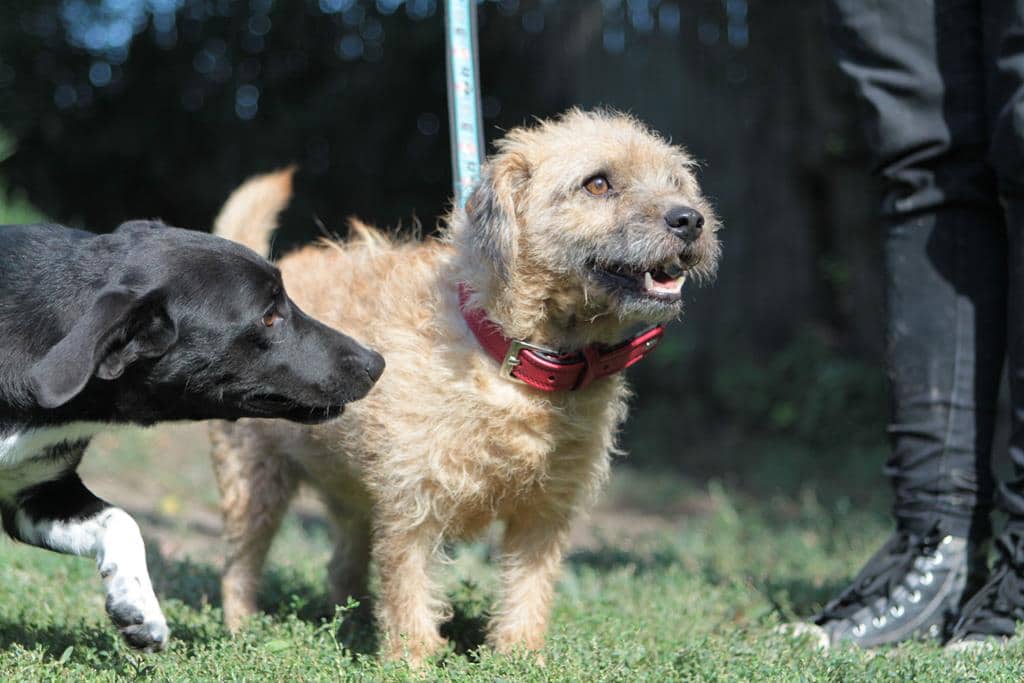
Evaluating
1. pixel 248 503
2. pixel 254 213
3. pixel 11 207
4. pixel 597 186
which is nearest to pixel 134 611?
pixel 248 503

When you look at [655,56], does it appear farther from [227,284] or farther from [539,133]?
[227,284]

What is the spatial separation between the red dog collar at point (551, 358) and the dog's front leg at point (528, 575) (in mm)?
459

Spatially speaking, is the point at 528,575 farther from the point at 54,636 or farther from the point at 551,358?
the point at 54,636

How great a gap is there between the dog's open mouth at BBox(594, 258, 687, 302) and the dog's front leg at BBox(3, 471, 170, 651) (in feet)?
4.94

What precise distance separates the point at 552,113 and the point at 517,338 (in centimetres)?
683

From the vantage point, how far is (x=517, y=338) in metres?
3.38

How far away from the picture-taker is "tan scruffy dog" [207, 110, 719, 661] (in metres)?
3.33

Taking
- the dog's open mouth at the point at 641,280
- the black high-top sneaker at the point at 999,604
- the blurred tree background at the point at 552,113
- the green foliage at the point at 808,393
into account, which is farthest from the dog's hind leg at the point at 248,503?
the green foliage at the point at 808,393

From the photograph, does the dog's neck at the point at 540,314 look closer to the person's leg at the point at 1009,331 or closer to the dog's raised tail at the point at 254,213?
the person's leg at the point at 1009,331

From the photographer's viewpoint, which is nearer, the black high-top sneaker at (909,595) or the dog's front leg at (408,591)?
the dog's front leg at (408,591)

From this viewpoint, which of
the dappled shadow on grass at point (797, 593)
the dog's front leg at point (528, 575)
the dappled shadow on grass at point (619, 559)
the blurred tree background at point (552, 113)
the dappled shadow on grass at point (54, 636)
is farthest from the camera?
the blurred tree background at point (552, 113)

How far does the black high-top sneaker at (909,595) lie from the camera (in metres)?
3.68

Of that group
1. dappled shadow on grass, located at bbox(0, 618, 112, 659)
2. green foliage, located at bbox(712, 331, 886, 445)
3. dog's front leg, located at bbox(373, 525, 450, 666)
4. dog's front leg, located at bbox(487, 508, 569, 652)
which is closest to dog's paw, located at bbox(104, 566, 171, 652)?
dappled shadow on grass, located at bbox(0, 618, 112, 659)

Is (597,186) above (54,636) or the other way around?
above
